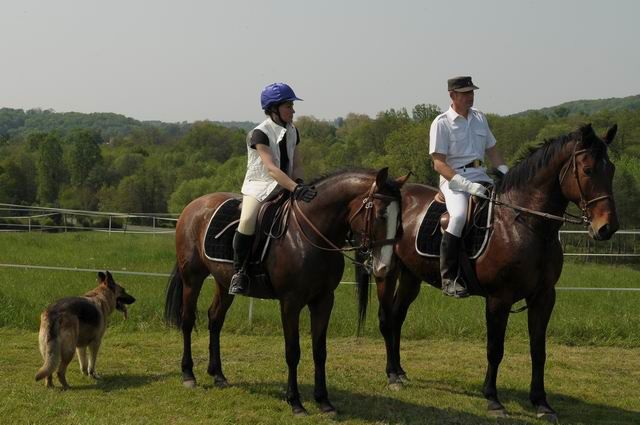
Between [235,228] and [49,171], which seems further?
[49,171]

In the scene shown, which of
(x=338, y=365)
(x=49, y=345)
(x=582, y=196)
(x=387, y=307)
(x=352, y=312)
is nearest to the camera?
(x=582, y=196)

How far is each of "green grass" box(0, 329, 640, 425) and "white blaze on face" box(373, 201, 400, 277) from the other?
147 cm

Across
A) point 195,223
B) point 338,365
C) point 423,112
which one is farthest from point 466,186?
point 423,112

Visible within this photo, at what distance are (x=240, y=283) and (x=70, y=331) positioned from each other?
71.5 inches

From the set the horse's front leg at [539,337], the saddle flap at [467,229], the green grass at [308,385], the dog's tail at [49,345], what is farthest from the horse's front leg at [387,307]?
the dog's tail at [49,345]

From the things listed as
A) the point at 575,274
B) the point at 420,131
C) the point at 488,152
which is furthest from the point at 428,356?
the point at 420,131

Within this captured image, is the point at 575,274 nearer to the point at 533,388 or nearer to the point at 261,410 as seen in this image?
the point at 533,388

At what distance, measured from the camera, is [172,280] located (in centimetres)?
735

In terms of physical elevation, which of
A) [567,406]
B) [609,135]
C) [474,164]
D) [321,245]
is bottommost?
[567,406]

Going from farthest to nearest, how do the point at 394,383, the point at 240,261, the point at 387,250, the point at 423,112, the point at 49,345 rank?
the point at 423,112, the point at 394,383, the point at 49,345, the point at 240,261, the point at 387,250

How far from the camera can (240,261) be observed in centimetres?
604

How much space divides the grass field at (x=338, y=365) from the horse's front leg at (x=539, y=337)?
5.7 inches

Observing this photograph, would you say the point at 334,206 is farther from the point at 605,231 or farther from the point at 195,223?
the point at 605,231

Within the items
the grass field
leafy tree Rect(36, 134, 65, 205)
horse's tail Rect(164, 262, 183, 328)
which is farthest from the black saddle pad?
leafy tree Rect(36, 134, 65, 205)
